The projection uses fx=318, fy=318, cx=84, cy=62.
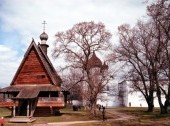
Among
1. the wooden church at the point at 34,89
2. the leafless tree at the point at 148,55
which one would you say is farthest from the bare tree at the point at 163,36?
the wooden church at the point at 34,89

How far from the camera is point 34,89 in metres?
41.5

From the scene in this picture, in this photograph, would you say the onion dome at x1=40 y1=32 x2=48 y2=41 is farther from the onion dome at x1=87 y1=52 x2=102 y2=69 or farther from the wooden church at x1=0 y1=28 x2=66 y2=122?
the onion dome at x1=87 y1=52 x2=102 y2=69

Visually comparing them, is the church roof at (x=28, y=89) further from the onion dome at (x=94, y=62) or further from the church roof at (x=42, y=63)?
the onion dome at (x=94, y=62)

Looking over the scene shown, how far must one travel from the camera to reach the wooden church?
40594 millimetres

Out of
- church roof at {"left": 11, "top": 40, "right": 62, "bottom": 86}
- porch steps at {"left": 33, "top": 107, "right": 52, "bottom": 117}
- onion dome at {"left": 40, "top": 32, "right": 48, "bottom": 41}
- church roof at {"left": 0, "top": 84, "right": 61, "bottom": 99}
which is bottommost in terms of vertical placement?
porch steps at {"left": 33, "top": 107, "right": 52, "bottom": 117}

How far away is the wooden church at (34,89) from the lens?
1598 inches

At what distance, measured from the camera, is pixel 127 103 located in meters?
89.1

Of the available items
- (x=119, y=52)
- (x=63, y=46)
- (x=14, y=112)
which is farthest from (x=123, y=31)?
(x=14, y=112)

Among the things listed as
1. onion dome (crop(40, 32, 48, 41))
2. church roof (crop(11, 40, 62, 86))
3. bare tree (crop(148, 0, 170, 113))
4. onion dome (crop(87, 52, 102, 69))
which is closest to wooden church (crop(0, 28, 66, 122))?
church roof (crop(11, 40, 62, 86))

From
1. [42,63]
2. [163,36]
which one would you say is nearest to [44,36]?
[42,63]

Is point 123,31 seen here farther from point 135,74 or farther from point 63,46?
point 63,46

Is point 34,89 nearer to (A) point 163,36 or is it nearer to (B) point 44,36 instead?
(B) point 44,36

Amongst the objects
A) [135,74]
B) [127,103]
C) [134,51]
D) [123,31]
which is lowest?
[127,103]

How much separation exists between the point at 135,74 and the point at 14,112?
20.4 metres
